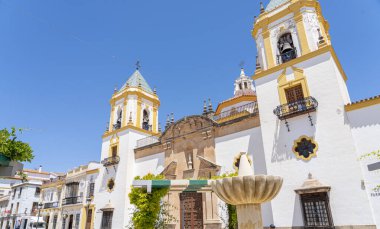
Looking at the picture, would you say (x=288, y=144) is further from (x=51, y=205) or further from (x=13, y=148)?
(x=51, y=205)

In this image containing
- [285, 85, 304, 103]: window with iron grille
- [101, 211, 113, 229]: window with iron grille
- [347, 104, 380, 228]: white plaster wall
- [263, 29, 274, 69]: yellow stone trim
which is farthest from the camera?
[101, 211, 113, 229]: window with iron grille

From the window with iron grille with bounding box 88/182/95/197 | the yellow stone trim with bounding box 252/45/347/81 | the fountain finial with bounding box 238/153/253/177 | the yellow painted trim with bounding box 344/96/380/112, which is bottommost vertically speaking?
the fountain finial with bounding box 238/153/253/177

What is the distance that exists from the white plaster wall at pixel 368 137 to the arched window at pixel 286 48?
4.65 meters

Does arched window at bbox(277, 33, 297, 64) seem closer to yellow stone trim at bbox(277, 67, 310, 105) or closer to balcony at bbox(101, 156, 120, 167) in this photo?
yellow stone trim at bbox(277, 67, 310, 105)

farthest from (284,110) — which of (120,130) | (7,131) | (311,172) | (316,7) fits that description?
(120,130)

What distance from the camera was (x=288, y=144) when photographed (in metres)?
13.1

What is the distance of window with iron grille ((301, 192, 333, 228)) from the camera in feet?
36.7

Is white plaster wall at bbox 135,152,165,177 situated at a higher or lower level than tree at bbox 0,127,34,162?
higher

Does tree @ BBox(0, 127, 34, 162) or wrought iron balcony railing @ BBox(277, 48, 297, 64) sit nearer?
tree @ BBox(0, 127, 34, 162)

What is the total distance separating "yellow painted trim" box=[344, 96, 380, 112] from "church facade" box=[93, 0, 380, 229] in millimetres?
38

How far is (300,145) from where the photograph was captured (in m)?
12.8

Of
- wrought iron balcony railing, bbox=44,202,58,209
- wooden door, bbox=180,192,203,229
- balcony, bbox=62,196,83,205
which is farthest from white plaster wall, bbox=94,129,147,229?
wrought iron balcony railing, bbox=44,202,58,209

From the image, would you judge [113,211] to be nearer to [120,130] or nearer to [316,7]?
[120,130]

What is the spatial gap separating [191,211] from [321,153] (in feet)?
29.0
